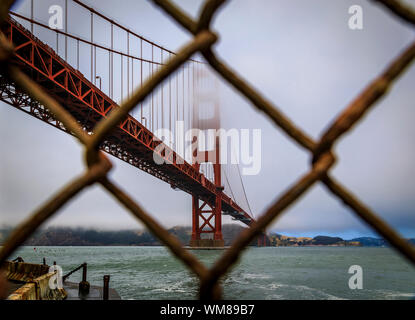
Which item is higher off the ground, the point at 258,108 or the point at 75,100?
the point at 75,100

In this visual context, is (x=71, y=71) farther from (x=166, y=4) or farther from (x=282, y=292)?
(x=166, y=4)

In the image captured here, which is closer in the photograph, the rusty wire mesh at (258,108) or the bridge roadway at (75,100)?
the rusty wire mesh at (258,108)

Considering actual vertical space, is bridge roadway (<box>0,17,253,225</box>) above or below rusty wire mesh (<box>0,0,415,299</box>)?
above

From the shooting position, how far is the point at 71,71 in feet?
38.2

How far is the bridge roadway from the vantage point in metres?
10.2

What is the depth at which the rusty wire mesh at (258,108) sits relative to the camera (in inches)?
12.9

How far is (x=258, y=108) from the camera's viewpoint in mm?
355

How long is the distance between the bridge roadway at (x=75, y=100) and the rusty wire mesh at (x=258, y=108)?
6746 mm

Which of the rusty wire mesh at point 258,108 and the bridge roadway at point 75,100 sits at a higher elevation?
the bridge roadway at point 75,100

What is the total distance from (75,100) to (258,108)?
41.7 ft

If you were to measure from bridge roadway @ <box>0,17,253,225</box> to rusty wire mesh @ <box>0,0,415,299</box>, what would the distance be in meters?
6.75

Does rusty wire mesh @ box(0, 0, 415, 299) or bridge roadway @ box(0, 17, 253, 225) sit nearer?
rusty wire mesh @ box(0, 0, 415, 299)

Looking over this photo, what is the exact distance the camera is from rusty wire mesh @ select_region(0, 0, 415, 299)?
33cm
